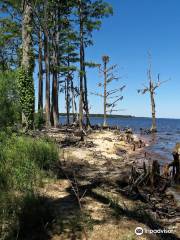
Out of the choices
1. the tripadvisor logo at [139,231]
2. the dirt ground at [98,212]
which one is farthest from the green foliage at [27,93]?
the tripadvisor logo at [139,231]

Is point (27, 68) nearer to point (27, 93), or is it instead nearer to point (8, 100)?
point (27, 93)

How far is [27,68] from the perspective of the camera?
64.6 feet

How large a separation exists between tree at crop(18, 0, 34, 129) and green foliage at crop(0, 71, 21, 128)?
493cm

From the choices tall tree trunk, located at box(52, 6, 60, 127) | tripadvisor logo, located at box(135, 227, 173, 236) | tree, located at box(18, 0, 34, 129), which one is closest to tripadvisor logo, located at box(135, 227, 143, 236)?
tripadvisor logo, located at box(135, 227, 173, 236)

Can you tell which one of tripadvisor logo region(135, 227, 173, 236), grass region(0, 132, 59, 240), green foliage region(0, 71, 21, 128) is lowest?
tripadvisor logo region(135, 227, 173, 236)

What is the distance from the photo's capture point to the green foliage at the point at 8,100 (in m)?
13.5

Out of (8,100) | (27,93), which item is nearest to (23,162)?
(8,100)

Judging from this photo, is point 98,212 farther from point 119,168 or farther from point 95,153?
point 95,153

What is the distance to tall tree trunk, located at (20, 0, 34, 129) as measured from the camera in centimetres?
1941

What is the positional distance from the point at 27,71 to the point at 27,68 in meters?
0.19

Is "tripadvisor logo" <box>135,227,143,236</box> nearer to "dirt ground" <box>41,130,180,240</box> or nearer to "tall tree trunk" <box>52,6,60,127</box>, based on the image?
"dirt ground" <box>41,130,180,240</box>

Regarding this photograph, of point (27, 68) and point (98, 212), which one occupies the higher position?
point (27, 68)

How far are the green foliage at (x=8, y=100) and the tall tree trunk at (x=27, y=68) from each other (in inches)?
198

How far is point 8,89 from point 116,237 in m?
10.00
